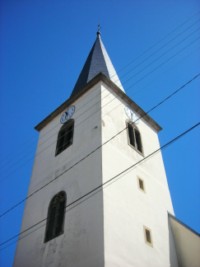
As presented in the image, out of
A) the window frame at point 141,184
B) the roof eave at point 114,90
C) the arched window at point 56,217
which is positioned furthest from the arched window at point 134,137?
the arched window at point 56,217

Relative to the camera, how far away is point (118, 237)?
37.1 feet

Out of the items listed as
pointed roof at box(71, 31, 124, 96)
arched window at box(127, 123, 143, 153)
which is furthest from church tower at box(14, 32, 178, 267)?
pointed roof at box(71, 31, 124, 96)

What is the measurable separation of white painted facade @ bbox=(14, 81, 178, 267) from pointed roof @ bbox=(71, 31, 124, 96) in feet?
11.4

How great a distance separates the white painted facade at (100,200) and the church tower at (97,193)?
4 cm

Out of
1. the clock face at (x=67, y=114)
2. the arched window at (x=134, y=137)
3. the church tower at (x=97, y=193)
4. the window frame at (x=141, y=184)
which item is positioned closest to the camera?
the church tower at (x=97, y=193)

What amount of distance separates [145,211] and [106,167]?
2.50m

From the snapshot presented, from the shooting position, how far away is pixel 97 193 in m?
12.4

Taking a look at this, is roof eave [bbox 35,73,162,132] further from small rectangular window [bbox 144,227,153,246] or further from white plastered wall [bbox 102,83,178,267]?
small rectangular window [bbox 144,227,153,246]

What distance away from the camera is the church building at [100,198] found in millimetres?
11430

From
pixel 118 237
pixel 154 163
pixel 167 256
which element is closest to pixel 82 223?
pixel 118 237

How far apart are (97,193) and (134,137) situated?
620cm

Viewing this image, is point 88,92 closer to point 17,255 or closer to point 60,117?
point 60,117

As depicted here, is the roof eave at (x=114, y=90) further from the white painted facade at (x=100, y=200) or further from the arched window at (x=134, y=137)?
the arched window at (x=134, y=137)

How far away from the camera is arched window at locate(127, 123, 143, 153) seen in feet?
57.5
